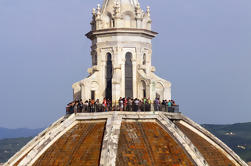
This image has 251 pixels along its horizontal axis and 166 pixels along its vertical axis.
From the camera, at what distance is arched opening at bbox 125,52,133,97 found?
4859 cm

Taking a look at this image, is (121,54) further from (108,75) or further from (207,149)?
(207,149)

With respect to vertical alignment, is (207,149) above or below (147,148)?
below

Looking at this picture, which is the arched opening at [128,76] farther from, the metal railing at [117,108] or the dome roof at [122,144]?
the dome roof at [122,144]

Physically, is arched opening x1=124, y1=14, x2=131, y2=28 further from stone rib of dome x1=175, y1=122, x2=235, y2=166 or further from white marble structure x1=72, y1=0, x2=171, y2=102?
stone rib of dome x1=175, y1=122, x2=235, y2=166

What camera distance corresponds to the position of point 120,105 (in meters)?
45.4

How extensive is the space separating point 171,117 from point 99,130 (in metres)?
5.51

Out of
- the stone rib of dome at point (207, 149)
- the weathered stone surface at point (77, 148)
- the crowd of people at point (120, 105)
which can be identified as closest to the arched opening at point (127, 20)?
the crowd of people at point (120, 105)

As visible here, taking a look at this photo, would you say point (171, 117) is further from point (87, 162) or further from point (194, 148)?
point (87, 162)

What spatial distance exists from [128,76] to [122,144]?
25.3ft

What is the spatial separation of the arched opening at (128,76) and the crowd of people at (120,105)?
74.8 inches

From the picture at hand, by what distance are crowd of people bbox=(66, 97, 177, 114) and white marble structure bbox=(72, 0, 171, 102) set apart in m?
1.16

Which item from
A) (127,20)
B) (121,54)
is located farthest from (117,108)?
(127,20)

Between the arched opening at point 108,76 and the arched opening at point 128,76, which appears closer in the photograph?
the arched opening at point 128,76

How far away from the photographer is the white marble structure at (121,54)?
48094 mm
